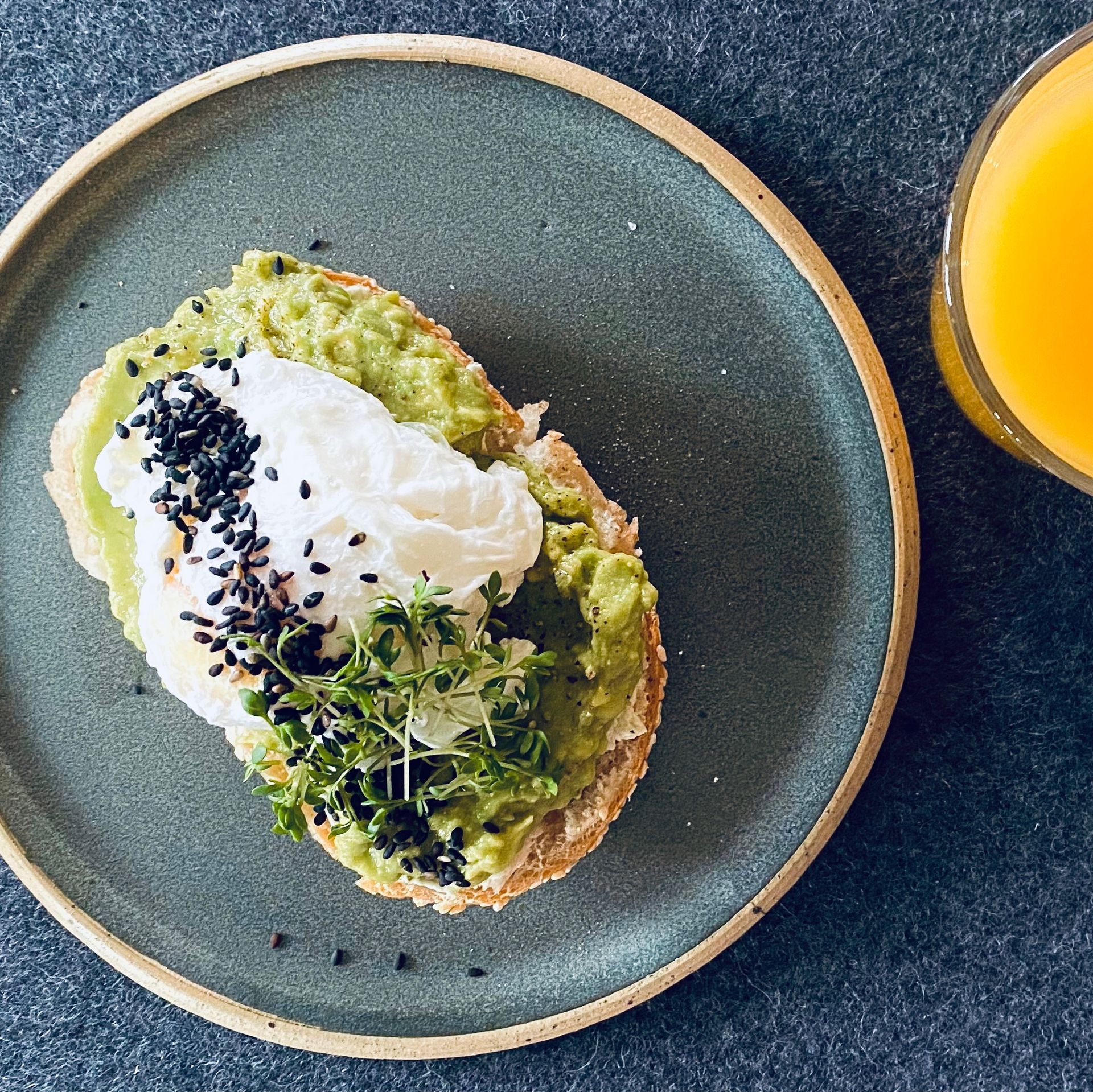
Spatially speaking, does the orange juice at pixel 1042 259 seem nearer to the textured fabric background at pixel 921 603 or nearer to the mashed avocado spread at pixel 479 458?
the textured fabric background at pixel 921 603

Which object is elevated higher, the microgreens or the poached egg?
the poached egg

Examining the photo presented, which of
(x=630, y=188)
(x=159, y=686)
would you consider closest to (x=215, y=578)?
(x=159, y=686)

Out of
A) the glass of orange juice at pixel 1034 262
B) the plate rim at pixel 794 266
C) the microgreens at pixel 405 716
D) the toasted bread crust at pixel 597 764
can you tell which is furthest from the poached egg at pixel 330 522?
the glass of orange juice at pixel 1034 262

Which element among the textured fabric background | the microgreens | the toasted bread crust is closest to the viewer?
the microgreens

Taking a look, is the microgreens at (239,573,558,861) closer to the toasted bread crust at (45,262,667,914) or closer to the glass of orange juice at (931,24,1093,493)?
the toasted bread crust at (45,262,667,914)

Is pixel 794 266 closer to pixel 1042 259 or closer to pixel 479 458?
pixel 1042 259

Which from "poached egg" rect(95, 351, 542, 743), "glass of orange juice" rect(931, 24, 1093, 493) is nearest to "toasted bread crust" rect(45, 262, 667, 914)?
"poached egg" rect(95, 351, 542, 743)

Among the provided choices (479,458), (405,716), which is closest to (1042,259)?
(479,458)
